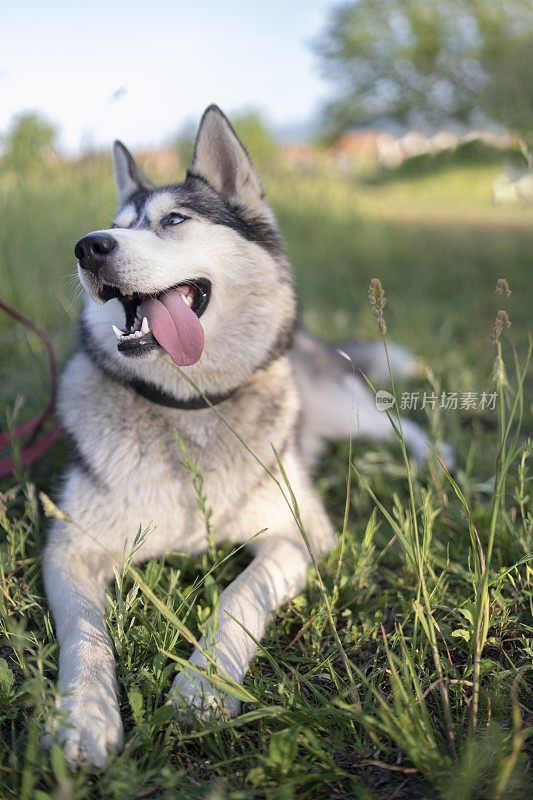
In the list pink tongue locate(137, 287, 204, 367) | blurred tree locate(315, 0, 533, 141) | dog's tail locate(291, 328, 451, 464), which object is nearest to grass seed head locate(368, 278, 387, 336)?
pink tongue locate(137, 287, 204, 367)

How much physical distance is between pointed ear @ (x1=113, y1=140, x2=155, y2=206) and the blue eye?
0.41m

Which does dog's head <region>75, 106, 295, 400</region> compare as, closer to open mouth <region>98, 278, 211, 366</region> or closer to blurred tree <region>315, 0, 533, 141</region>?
open mouth <region>98, 278, 211, 366</region>

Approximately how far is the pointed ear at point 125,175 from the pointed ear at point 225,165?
0.28 metres

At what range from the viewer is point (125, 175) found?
239 cm

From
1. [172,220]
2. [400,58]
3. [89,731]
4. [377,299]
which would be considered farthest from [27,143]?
[400,58]

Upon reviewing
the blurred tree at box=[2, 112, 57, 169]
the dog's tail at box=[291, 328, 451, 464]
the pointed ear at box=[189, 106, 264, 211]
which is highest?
the blurred tree at box=[2, 112, 57, 169]

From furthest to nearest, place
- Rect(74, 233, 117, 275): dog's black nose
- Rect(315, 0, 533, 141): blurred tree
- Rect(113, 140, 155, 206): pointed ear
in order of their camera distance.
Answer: Rect(315, 0, 533, 141): blurred tree
Rect(113, 140, 155, 206): pointed ear
Rect(74, 233, 117, 275): dog's black nose

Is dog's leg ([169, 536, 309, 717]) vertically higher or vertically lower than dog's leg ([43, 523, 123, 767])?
lower

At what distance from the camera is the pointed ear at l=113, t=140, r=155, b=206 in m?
2.36

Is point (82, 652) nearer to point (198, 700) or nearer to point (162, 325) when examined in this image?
point (198, 700)

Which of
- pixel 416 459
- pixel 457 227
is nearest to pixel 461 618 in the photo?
pixel 416 459

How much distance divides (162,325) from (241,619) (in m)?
0.99

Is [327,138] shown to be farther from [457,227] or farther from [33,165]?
[33,165]

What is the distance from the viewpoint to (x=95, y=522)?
1.83 metres
